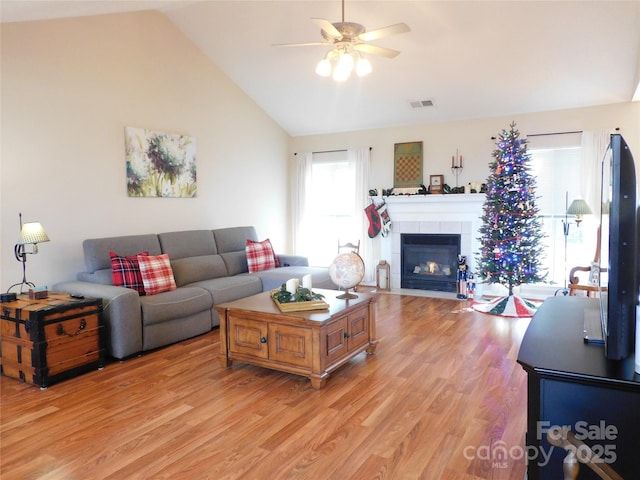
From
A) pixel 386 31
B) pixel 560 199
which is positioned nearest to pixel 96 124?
pixel 386 31

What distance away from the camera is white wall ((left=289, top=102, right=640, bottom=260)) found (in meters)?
5.33

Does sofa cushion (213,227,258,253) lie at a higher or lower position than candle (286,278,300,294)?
higher

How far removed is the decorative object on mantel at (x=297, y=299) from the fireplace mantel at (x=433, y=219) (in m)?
3.33

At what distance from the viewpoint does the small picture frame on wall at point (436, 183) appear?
20.8 feet

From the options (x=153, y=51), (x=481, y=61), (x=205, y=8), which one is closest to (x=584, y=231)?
(x=481, y=61)

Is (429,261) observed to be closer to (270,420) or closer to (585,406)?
(270,420)

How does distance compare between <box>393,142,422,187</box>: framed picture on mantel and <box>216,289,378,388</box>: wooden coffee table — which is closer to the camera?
<box>216,289,378,388</box>: wooden coffee table

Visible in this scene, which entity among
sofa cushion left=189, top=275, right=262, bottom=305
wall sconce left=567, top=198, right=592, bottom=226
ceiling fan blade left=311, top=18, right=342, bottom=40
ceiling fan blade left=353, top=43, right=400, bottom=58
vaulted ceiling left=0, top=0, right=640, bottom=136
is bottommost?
sofa cushion left=189, top=275, right=262, bottom=305

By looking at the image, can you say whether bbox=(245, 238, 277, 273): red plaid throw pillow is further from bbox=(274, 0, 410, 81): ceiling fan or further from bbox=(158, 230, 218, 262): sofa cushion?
bbox=(274, 0, 410, 81): ceiling fan

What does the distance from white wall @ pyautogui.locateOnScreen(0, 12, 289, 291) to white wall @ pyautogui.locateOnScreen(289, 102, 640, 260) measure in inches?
76.7

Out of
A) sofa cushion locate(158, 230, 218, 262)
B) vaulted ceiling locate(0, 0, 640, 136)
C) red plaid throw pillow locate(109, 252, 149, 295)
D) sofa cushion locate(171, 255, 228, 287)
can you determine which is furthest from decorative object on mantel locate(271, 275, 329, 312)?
vaulted ceiling locate(0, 0, 640, 136)

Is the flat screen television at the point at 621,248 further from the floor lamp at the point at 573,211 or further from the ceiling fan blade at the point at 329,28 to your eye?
the floor lamp at the point at 573,211

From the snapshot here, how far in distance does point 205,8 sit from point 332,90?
193cm

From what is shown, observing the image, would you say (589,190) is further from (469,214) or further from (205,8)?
(205,8)
